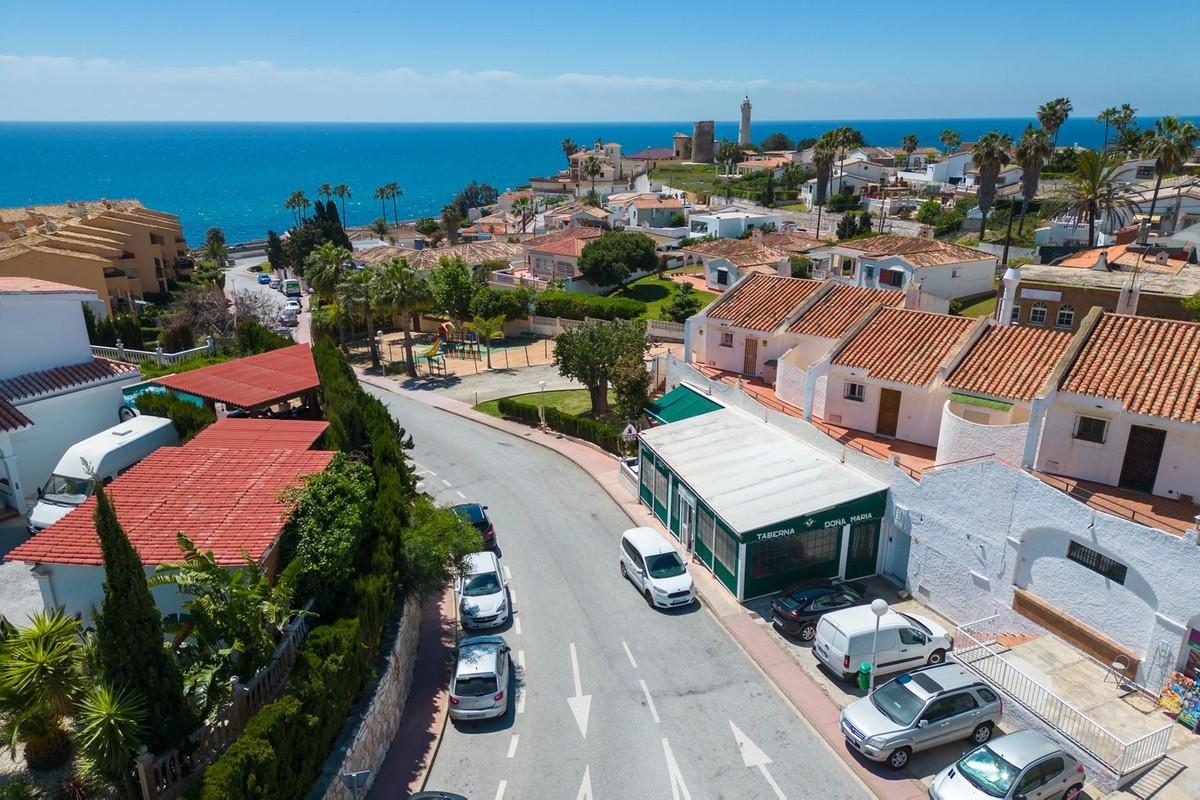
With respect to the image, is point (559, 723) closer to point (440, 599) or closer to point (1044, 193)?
point (440, 599)

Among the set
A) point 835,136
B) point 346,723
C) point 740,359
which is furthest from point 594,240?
point 346,723

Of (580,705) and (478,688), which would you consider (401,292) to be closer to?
(478,688)

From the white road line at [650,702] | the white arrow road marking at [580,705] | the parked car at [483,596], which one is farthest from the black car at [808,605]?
the parked car at [483,596]

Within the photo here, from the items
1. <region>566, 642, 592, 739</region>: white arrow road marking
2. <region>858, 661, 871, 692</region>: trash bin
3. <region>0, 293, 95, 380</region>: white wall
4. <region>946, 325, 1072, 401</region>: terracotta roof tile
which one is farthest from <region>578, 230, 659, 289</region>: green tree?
<region>858, 661, 871, 692</region>: trash bin

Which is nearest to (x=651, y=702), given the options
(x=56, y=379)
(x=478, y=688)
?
(x=478, y=688)

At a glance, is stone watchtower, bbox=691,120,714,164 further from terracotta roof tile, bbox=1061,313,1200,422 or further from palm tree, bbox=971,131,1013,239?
terracotta roof tile, bbox=1061,313,1200,422

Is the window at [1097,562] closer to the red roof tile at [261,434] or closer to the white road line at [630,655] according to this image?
the white road line at [630,655]

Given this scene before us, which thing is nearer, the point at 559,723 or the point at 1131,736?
the point at 1131,736
